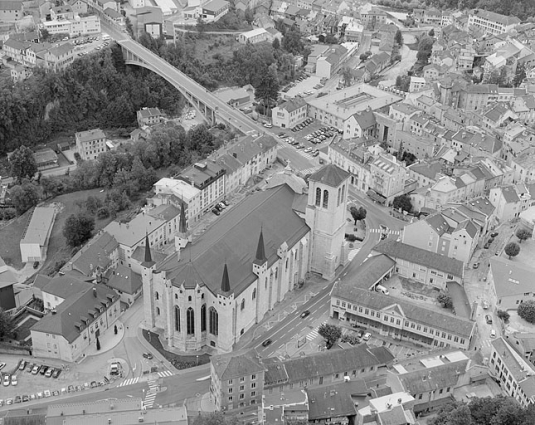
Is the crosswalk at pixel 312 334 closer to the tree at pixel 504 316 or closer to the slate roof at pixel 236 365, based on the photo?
the slate roof at pixel 236 365

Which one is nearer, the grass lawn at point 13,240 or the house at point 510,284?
the house at point 510,284

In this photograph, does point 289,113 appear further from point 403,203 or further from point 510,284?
point 510,284

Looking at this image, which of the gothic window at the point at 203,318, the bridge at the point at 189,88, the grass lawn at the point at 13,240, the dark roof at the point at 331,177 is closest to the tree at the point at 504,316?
the dark roof at the point at 331,177

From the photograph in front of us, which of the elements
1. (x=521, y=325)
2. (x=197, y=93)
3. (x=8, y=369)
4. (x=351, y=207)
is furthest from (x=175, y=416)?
(x=197, y=93)

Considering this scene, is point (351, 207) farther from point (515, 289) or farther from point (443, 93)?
point (443, 93)

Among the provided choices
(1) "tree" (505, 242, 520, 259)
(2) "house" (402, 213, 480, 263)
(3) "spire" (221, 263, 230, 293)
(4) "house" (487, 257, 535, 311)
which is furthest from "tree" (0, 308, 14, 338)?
(1) "tree" (505, 242, 520, 259)
